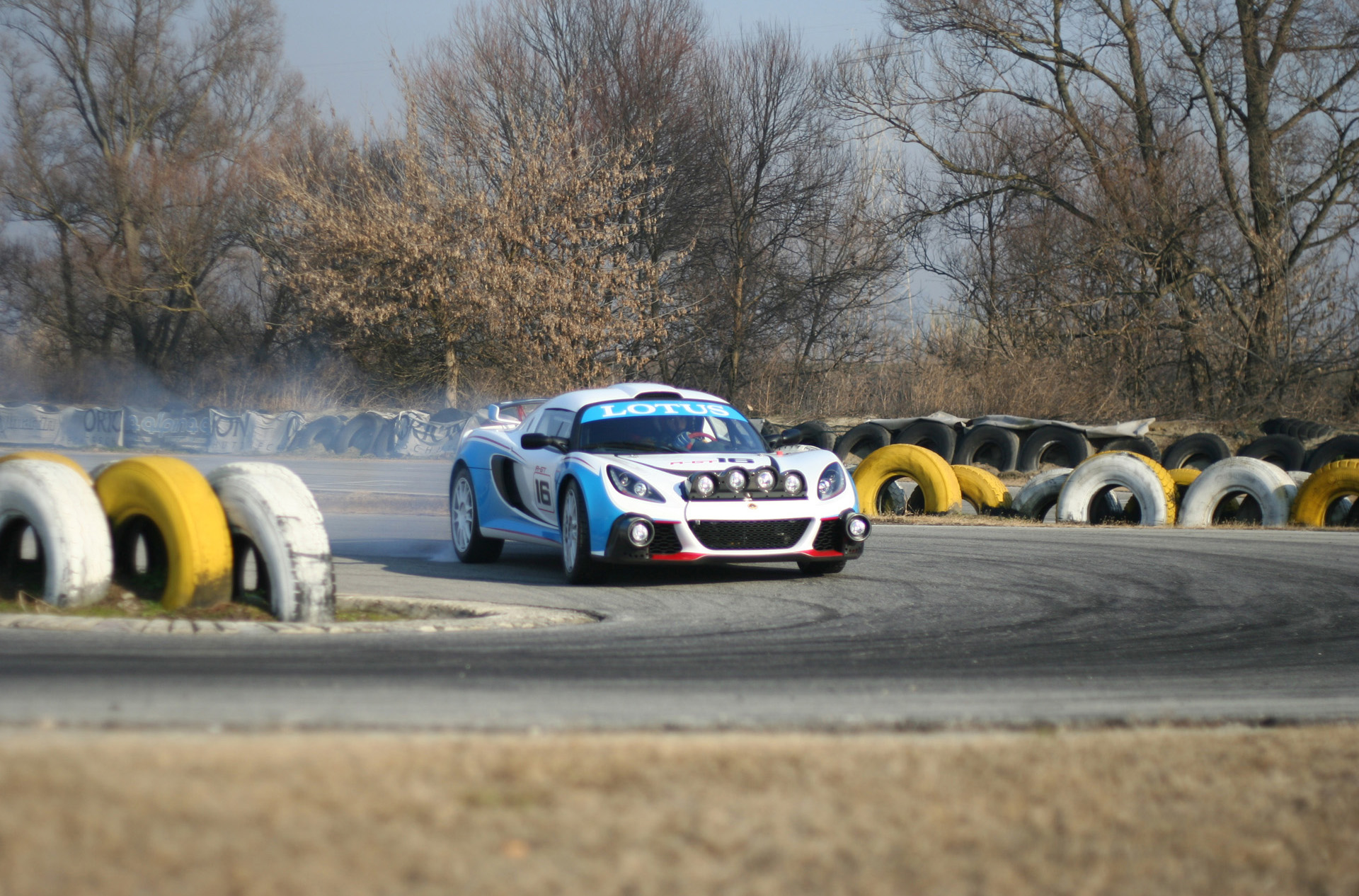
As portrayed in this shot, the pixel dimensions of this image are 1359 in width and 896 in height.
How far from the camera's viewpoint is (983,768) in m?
3.73

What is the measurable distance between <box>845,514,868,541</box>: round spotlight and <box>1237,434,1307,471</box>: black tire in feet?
43.4

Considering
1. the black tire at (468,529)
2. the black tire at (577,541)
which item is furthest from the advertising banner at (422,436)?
the black tire at (577,541)

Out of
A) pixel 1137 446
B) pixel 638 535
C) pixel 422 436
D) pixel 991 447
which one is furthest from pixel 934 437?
pixel 638 535

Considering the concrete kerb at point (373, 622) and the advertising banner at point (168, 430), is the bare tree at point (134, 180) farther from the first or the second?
the concrete kerb at point (373, 622)

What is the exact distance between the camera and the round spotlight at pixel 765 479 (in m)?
8.72

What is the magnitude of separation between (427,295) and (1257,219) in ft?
70.1

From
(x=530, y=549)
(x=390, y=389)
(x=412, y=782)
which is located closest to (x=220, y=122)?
(x=390, y=389)

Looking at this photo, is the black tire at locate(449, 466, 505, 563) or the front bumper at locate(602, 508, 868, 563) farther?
the black tire at locate(449, 466, 505, 563)

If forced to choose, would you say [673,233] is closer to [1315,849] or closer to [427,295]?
[427,295]

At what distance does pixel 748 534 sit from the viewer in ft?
28.3

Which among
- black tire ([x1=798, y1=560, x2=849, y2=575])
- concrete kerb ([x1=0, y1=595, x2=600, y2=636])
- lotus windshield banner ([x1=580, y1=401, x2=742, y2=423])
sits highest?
lotus windshield banner ([x1=580, y1=401, x2=742, y2=423])

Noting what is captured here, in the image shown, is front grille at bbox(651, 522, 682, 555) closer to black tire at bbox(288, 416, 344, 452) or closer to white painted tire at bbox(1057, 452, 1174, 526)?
white painted tire at bbox(1057, 452, 1174, 526)

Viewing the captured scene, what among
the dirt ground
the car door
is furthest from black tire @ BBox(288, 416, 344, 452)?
the dirt ground

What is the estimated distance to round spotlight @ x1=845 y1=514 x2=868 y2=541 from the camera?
8.92 meters
